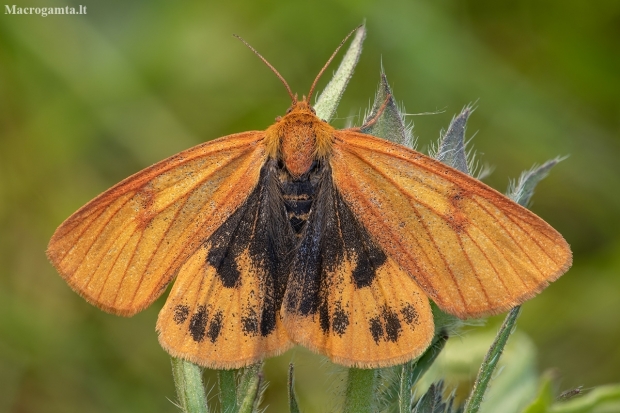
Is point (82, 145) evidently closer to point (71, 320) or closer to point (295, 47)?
point (71, 320)

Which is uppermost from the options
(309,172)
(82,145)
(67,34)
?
(67,34)

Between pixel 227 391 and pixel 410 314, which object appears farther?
pixel 227 391

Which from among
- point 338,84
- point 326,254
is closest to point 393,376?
point 326,254

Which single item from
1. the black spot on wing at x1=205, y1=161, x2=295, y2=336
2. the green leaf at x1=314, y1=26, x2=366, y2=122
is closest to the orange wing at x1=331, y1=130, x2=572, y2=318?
the green leaf at x1=314, y1=26, x2=366, y2=122

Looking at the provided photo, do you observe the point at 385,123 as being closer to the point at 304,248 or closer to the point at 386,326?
the point at 304,248

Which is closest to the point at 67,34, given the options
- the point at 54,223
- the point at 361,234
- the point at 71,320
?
the point at 54,223

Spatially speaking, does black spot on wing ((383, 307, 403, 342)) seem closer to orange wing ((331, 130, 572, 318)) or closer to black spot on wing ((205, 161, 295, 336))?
orange wing ((331, 130, 572, 318))
